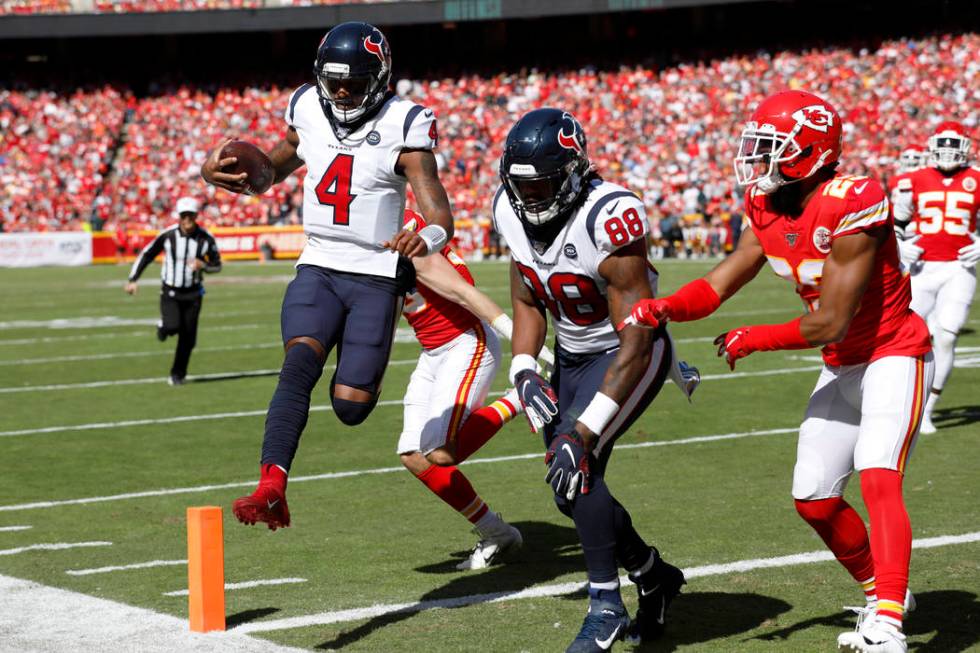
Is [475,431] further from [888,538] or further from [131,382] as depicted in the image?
[131,382]

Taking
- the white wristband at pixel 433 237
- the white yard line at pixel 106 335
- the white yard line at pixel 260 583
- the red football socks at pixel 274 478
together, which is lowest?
the white yard line at pixel 106 335

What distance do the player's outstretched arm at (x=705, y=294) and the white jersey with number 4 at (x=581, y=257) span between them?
0.56 feet

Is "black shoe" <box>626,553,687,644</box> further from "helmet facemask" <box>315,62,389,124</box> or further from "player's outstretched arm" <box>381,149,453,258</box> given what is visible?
"helmet facemask" <box>315,62,389,124</box>

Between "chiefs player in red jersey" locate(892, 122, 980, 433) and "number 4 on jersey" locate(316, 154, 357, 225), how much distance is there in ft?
17.2

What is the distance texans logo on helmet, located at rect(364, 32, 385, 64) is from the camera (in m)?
5.36

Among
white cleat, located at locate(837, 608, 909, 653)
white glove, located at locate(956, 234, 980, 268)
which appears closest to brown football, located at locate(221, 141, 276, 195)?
white cleat, located at locate(837, 608, 909, 653)

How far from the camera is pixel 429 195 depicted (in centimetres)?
532

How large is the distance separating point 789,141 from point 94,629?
281 cm

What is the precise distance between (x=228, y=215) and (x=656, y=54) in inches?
478

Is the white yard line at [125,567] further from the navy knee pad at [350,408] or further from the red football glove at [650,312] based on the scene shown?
the red football glove at [650,312]

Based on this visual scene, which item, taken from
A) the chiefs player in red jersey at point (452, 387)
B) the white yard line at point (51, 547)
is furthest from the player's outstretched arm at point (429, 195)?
the white yard line at point (51, 547)

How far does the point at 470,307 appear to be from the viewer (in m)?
6.58

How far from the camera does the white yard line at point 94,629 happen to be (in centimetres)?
458

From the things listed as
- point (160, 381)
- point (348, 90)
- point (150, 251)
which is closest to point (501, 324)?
point (348, 90)
